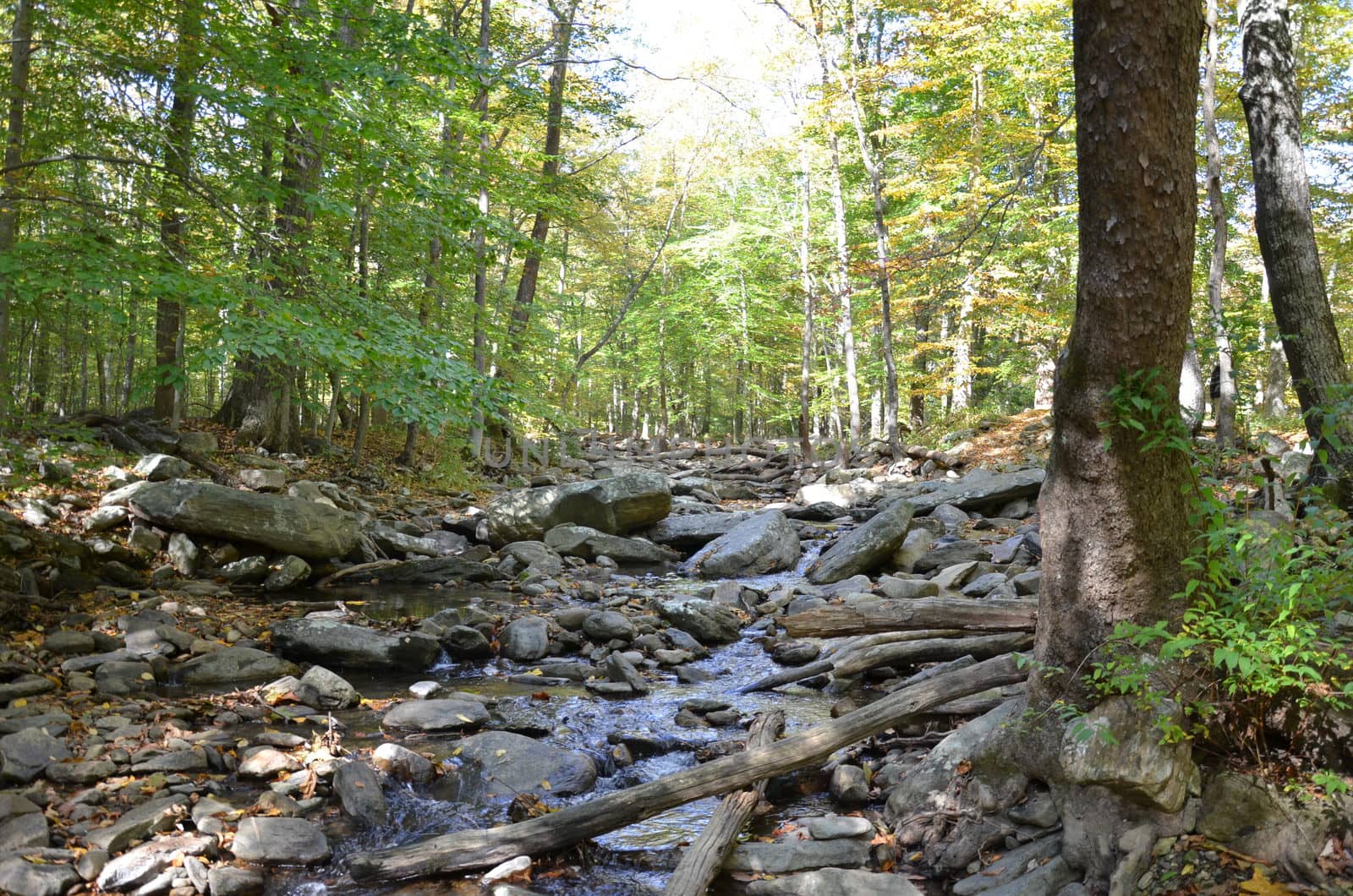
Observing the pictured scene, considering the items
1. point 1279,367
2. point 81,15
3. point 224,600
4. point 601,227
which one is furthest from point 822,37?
point 224,600

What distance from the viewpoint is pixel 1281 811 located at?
3018 millimetres

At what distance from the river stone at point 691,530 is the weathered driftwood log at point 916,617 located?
6.64m

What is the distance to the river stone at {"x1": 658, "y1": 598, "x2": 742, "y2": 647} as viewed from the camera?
26.6ft

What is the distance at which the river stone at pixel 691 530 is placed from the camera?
13.2 meters

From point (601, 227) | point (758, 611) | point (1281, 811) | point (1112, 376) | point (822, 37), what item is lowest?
point (758, 611)

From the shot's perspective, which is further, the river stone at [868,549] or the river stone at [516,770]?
the river stone at [868,549]

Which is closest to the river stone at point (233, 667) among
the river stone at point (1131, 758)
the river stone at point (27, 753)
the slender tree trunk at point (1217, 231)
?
the river stone at point (27, 753)

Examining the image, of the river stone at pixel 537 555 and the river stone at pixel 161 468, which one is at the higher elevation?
the river stone at pixel 161 468

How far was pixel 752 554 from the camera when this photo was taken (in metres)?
11.4

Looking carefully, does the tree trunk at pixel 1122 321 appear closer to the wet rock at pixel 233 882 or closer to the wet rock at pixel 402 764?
the wet rock at pixel 402 764

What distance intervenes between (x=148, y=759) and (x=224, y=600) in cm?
373

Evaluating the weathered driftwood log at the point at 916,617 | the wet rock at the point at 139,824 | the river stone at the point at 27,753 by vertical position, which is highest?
the weathered driftwood log at the point at 916,617

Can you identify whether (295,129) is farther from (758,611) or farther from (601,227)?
(601,227)

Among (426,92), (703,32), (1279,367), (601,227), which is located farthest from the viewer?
(601,227)
